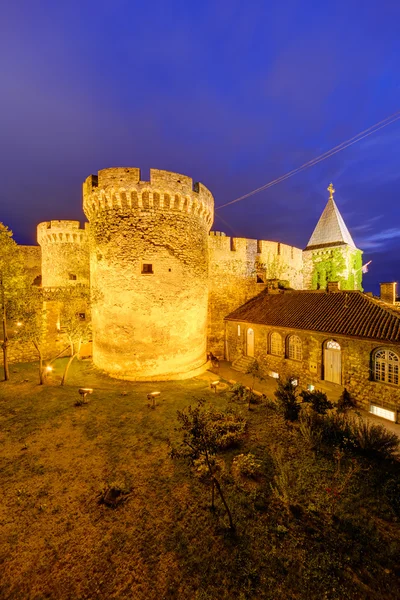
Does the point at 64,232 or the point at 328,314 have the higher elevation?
the point at 64,232

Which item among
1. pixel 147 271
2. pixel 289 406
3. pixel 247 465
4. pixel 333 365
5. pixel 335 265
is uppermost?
pixel 335 265

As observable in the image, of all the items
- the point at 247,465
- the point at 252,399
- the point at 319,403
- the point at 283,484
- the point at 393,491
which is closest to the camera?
the point at 283,484

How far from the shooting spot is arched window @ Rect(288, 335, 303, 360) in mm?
15547

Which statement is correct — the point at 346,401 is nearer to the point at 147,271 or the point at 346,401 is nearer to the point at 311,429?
the point at 311,429

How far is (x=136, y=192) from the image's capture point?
13.3 metres


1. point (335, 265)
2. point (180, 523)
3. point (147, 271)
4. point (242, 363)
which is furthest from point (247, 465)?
point (335, 265)

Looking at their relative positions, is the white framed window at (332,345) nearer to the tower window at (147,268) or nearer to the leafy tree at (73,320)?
the tower window at (147,268)

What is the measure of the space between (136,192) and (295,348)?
43.6 feet

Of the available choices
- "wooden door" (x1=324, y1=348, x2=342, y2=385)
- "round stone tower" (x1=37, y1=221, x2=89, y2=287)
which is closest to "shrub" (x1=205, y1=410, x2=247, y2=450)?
"wooden door" (x1=324, y1=348, x2=342, y2=385)

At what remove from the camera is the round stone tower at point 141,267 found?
44.5 ft

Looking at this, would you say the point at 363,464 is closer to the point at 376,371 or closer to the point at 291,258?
the point at 376,371

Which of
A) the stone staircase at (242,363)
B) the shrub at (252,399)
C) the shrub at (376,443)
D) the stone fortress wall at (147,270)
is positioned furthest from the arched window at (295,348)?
the shrub at (376,443)

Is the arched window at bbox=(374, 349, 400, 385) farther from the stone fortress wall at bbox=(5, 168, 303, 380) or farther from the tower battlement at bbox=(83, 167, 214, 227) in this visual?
the tower battlement at bbox=(83, 167, 214, 227)

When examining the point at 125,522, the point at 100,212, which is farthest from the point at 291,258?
the point at 125,522
